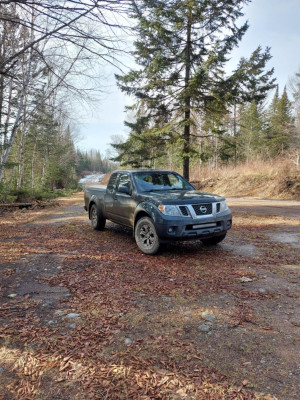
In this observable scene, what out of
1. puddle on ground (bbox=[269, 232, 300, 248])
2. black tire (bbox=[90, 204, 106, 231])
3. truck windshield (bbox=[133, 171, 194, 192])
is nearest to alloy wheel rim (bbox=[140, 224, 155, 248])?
truck windshield (bbox=[133, 171, 194, 192])

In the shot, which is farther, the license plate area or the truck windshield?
the truck windshield

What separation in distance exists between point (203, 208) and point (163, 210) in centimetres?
89

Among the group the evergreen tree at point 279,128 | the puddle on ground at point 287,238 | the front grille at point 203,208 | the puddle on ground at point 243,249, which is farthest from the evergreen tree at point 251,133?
the front grille at point 203,208

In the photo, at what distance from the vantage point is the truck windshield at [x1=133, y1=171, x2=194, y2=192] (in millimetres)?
6195

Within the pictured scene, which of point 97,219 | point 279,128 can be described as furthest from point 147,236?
point 279,128

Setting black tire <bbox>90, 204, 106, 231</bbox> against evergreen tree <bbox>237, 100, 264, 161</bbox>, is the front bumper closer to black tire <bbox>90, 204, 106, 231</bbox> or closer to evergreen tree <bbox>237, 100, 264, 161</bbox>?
black tire <bbox>90, 204, 106, 231</bbox>

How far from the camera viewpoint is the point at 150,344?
2469 millimetres

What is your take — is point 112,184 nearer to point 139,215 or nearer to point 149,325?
point 139,215

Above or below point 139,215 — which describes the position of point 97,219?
below

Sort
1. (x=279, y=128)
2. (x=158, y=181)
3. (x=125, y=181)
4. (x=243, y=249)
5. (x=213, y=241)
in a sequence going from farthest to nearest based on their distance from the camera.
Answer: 1. (x=279, y=128)
2. (x=125, y=181)
3. (x=158, y=181)
4. (x=213, y=241)
5. (x=243, y=249)

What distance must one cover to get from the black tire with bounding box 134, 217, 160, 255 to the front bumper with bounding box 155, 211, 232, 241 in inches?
8.3

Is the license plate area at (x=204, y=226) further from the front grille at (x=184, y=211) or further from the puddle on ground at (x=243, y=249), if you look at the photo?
the puddle on ground at (x=243, y=249)

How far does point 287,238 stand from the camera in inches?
275

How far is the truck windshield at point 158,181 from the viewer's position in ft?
20.3
